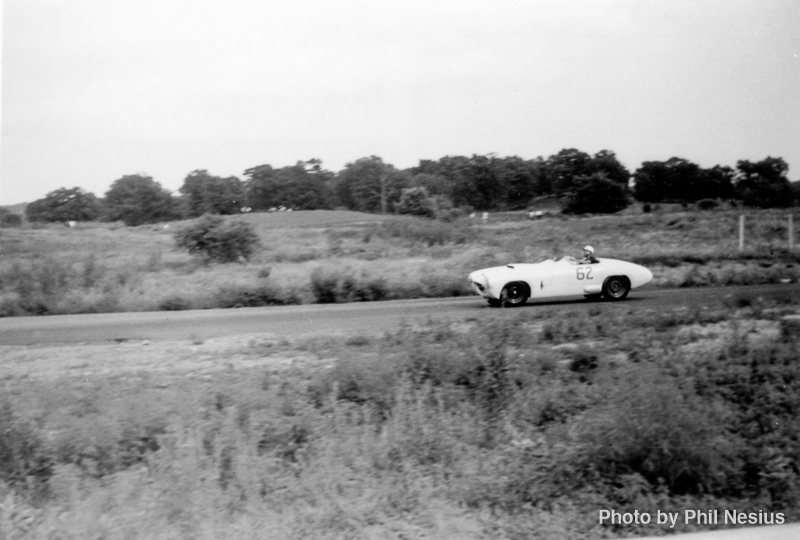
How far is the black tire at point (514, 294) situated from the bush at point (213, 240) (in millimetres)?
2687

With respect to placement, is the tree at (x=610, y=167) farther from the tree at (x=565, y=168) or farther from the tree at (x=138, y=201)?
the tree at (x=138, y=201)

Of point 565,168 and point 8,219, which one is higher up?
point 565,168

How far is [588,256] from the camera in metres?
7.72

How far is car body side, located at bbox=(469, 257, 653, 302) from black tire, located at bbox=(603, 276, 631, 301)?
0.04 m

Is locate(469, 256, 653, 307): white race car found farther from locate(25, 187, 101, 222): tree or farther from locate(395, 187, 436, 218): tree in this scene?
locate(25, 187, 101, 222): tree

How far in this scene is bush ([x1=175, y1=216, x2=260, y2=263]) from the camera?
6840 mm

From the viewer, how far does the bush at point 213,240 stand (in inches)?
269

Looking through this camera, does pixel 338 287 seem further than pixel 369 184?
Yes

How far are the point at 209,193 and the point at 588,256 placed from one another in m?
4.01

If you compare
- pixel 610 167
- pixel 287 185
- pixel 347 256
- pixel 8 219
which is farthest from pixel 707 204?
pixel 8 219

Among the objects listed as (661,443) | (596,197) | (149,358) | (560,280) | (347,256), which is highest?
(596,197)

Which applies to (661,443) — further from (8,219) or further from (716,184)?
(8,219)

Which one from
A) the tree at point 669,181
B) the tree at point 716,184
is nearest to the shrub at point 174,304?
the tree at point 669,181

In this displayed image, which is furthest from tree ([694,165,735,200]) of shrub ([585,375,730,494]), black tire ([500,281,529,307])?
shrub ([585,375,730,494])
